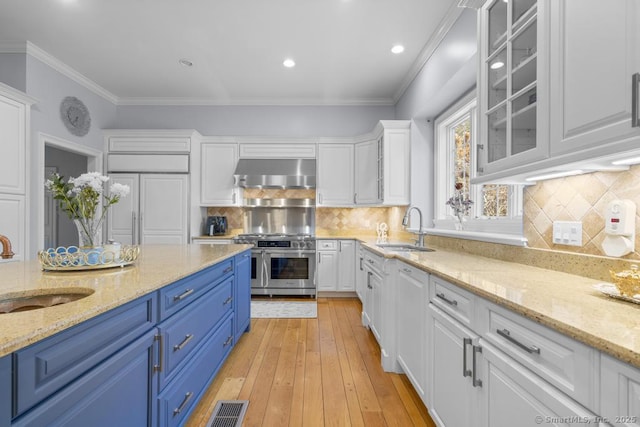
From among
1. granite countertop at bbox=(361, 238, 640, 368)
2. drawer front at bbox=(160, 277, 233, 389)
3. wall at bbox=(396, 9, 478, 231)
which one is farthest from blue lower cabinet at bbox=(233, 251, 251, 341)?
wall at bbox=(396, 9, 478, 231)

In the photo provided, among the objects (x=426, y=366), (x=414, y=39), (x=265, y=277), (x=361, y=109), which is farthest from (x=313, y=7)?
(x=265, y=277)

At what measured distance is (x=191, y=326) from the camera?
1.67 metres

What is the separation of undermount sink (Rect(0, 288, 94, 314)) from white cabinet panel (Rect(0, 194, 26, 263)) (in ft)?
8.26

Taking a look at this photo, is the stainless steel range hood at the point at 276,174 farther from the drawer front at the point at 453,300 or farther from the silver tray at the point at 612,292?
the silver tray at the point at 612,292

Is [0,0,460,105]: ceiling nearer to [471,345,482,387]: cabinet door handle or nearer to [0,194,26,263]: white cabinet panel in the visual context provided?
[0,194,26,263]: white cabinet panel

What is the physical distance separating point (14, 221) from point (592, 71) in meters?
4.35

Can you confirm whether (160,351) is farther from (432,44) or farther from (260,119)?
(260,119)

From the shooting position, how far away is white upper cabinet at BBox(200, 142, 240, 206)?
15.0 ft

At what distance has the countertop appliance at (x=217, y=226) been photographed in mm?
4605

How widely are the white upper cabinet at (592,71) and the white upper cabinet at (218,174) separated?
158 inches

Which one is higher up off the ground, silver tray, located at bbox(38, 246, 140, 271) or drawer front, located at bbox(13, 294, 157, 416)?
silver tray, located at bbox(38, 246, 140, 271)

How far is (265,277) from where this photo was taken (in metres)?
4.34

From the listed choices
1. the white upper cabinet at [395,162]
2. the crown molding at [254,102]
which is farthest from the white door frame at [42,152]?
the white upper cabinet at [395,162]

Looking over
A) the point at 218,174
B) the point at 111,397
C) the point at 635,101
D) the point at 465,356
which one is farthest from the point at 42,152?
the point at 635,101
